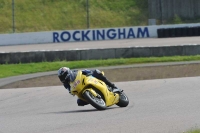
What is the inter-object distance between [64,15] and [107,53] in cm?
1263

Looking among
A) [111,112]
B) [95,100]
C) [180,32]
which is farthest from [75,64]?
[111,112]

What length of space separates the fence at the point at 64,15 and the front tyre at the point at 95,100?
2551cm

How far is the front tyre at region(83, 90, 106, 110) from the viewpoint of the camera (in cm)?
A: 1067

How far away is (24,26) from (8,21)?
1126mm

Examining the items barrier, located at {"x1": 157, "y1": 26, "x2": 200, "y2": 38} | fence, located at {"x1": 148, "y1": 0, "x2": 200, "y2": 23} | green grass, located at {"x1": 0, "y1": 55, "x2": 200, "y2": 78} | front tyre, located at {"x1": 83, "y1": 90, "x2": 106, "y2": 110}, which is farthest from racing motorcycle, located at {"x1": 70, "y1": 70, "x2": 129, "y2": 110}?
fence, located at {"x1": 148, "y1": 0, "x2": 200, "y2": 23}

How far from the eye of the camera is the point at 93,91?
35.3 ft

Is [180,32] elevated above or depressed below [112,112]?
above

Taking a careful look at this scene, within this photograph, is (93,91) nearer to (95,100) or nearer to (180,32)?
(95,100)

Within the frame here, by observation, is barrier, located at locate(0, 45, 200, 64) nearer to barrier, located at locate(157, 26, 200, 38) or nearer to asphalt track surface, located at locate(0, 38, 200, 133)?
barrier, located at locate(157, 26, 200, 38)

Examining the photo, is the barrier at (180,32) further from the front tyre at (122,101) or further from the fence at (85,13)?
the front tyre at (122,101)

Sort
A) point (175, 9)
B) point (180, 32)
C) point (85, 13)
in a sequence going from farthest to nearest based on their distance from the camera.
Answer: point (175, 9)
point (85, 13)
point (180, 32)

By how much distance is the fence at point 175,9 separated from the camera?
126 feet

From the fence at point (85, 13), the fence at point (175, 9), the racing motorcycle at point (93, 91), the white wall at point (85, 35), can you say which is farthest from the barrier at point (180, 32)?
the racing motorcycle at point (93, 91)

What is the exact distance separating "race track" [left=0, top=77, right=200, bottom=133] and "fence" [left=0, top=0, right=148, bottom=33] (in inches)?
820
